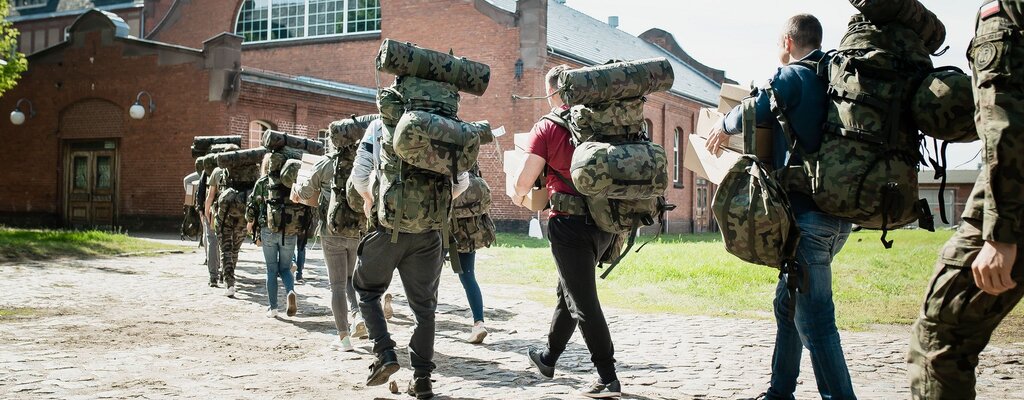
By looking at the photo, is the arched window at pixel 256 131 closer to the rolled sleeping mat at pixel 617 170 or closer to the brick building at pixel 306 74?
the brick building at pixel 306 74

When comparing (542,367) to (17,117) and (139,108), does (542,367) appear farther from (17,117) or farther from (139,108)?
(17,117)

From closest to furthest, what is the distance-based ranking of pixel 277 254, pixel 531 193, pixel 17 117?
pixel 531 193 < pixel 277 254 < pixel 17 117

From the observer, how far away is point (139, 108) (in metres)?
23.9

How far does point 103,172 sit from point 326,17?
981 cm

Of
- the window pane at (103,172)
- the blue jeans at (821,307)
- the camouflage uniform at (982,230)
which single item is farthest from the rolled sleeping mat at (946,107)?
the window pane at (103,172)

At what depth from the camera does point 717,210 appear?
4.01 meters

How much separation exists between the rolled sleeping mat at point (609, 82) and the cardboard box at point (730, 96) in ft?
1.05

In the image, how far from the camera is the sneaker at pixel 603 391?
507 cm

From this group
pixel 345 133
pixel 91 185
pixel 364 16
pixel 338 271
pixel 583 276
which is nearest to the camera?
pixel 583 276

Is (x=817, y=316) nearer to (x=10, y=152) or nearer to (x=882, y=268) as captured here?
(x=882, y=268)

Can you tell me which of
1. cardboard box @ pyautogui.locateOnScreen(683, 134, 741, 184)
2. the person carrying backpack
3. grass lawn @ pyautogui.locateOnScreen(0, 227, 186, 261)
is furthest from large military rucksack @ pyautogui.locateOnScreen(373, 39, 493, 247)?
grass lawn @ pyautogui.locateOnScreen(0, 227, 186, 261)

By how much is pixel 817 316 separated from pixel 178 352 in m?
5.05

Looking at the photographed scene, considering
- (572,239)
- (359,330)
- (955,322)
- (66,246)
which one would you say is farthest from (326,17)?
(955,322)

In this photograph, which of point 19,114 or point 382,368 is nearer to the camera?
point 382,368
